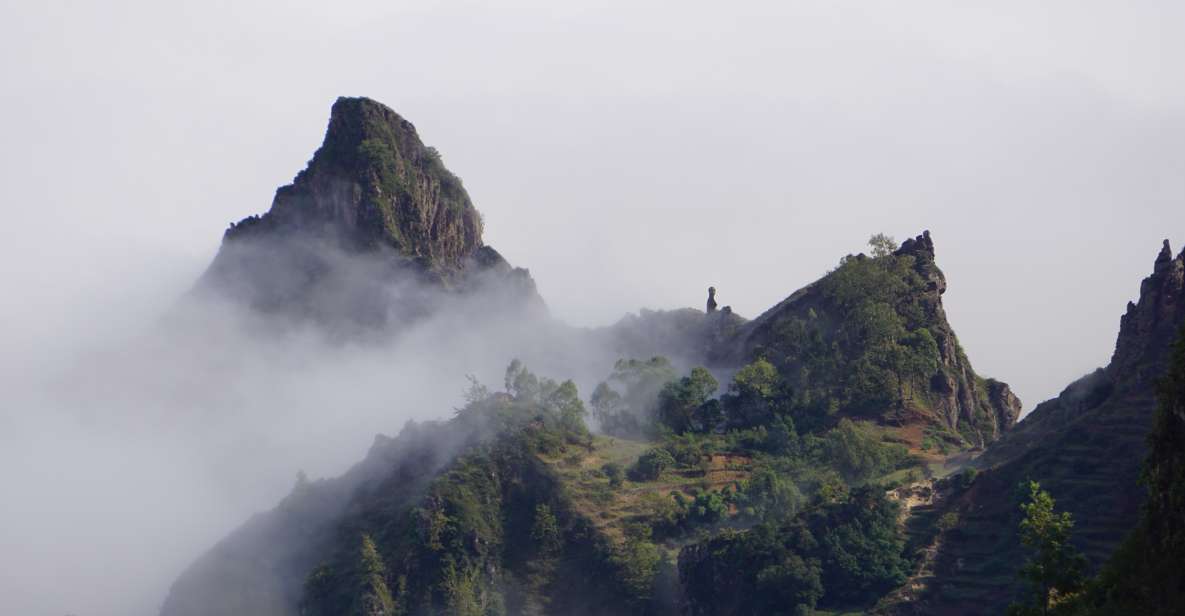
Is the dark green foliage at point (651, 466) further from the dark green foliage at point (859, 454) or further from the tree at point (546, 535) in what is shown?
the dark green foliage at point (859, 454)

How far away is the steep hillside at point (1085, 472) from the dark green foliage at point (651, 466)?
32054 millimetres

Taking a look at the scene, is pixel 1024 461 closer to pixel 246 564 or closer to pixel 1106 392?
pixel 1106 392

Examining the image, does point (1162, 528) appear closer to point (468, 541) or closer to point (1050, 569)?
point (1050, 569)

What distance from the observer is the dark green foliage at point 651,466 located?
194 m

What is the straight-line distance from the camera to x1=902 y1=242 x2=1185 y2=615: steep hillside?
510 ft

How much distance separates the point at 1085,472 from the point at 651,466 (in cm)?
4619

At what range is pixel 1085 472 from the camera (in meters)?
160

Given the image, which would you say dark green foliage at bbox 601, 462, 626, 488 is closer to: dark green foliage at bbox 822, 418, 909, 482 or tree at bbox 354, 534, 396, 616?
dark green foliage at bbox 822, 418, 909, 482

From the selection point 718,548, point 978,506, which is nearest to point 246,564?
point 718,548

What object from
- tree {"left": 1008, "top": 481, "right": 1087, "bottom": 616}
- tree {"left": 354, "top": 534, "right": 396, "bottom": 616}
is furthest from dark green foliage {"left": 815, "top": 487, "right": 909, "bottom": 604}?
tree {"left": 1008, "top": 481, "right": 1087, "bottom": 616}

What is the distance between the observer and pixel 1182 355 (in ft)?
313

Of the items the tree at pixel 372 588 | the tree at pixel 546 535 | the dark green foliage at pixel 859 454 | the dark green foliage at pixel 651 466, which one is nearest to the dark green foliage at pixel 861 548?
the dark green foliage at pixel 859 454

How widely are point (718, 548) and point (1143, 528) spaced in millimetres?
75700

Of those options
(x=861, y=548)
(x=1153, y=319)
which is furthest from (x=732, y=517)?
(x=1153, y=319)
